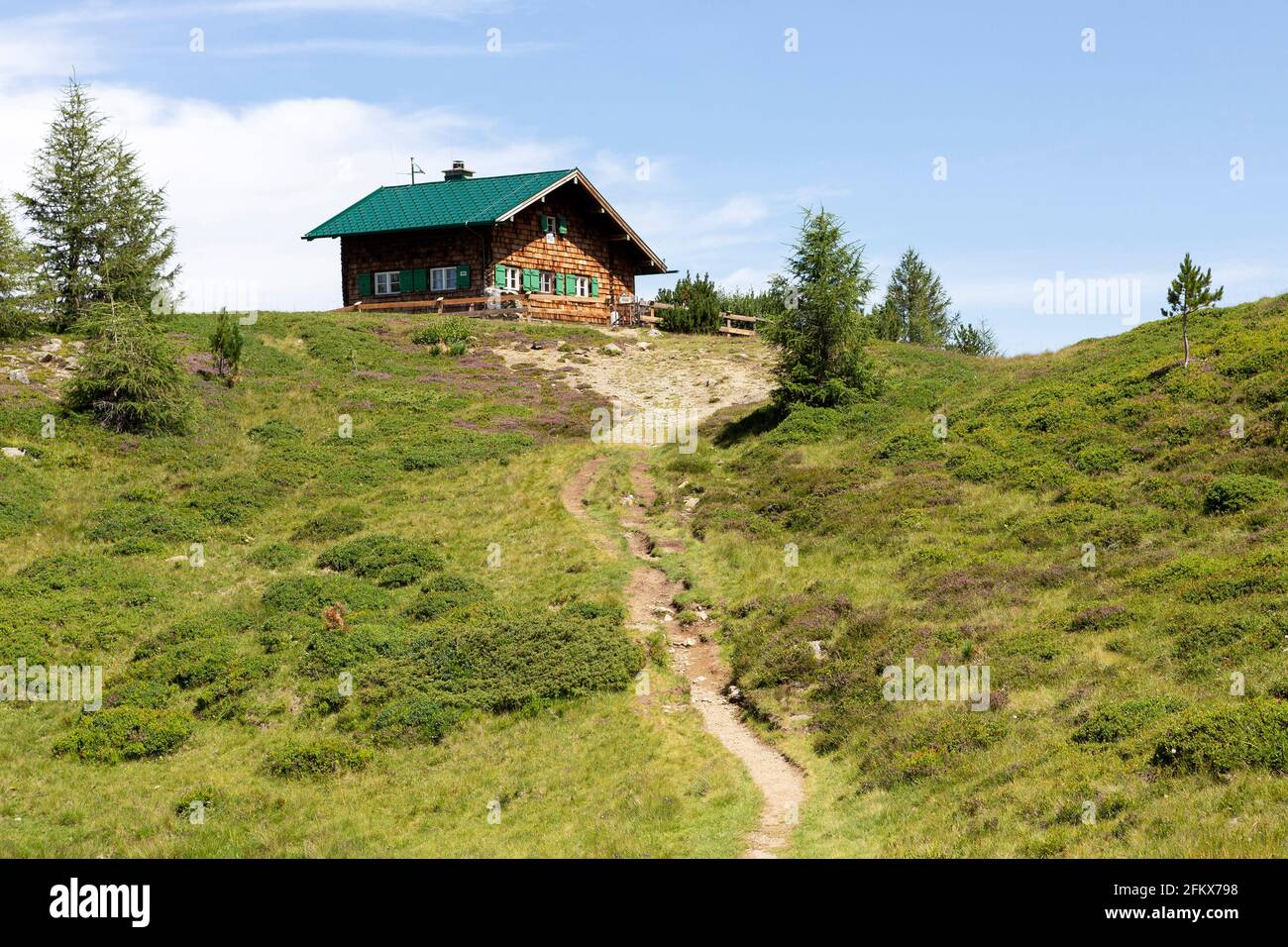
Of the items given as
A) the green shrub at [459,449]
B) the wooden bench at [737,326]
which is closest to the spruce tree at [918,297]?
the wooden bench at [737,326]

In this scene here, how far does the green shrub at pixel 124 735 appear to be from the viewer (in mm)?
19922

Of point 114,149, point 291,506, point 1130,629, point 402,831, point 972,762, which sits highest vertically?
point 114,149

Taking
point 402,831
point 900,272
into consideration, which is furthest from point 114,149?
point 900,272

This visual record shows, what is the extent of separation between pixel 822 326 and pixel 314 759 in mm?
27178

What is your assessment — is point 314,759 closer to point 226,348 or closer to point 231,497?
point 231,497

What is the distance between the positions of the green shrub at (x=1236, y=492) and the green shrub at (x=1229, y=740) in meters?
10.3

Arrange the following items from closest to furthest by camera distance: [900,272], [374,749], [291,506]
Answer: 1. [374,749]
2. [291,506]
3. [900,272]

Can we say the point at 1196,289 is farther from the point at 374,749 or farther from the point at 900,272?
the point at 900,272

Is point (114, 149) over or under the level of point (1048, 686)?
over

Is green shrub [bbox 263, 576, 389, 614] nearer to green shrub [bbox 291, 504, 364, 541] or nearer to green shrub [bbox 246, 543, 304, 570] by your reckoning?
green shrub [bbox 246, 543, 304, 570]

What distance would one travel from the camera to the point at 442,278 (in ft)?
208

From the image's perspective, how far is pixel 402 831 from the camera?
16.9m
